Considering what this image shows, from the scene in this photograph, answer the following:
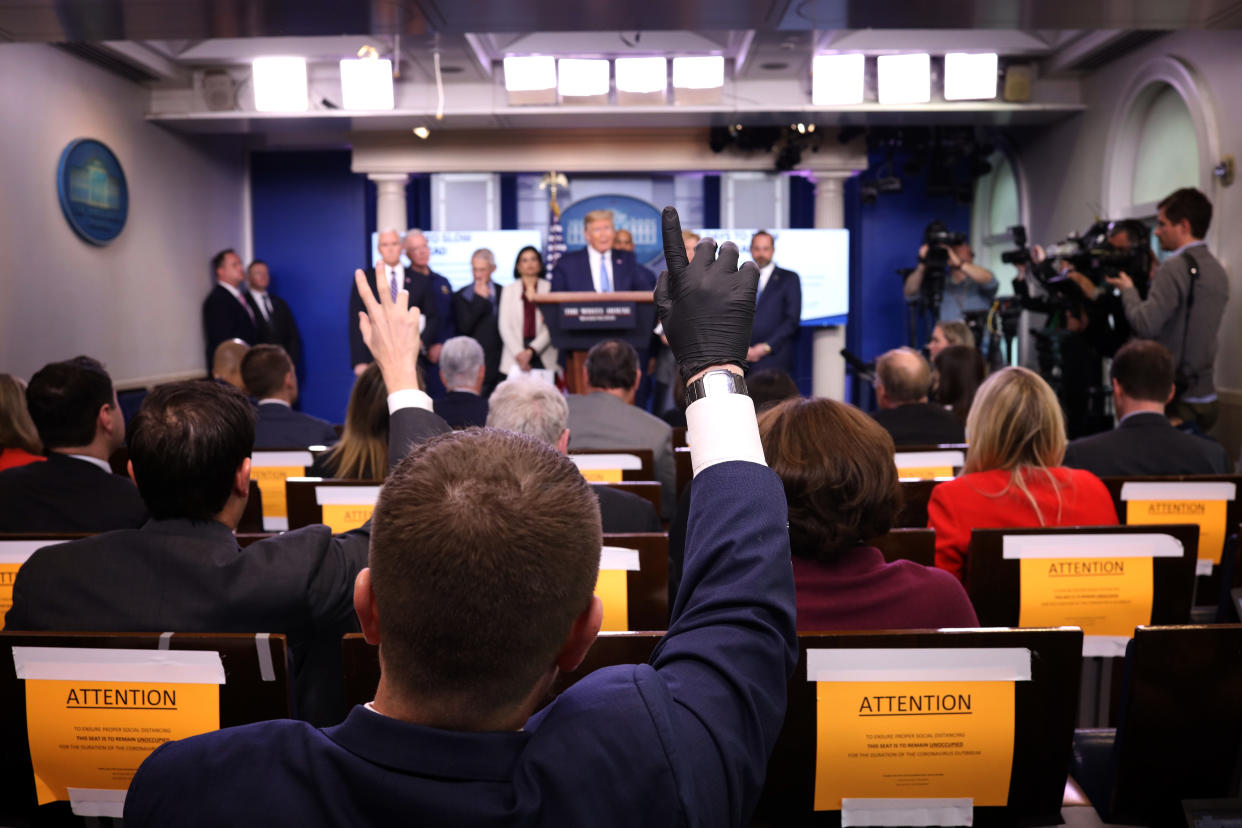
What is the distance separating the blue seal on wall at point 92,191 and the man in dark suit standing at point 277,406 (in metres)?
3.57

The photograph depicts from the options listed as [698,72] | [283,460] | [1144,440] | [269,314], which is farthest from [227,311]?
[1144,440]

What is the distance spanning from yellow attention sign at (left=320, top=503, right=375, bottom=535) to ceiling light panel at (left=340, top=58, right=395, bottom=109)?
488 centimetres

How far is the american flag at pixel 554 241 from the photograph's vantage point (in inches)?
354

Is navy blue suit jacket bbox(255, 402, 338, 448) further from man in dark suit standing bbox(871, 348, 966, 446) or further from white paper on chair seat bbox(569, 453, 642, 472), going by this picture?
man in dark suit standing bbox(871, 348, 966, 446)

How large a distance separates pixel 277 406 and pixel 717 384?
10.1 feet

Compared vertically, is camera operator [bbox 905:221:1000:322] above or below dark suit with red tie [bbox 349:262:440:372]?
above

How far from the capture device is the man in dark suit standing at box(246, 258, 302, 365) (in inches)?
332

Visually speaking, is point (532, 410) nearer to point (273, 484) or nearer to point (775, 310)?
point (273, 484)

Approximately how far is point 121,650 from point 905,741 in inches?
39.2

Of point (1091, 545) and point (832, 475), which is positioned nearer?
point (832, 475)

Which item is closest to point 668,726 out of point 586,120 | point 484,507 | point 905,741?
point 484,507

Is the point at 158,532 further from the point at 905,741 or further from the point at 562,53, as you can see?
the point at 562,53

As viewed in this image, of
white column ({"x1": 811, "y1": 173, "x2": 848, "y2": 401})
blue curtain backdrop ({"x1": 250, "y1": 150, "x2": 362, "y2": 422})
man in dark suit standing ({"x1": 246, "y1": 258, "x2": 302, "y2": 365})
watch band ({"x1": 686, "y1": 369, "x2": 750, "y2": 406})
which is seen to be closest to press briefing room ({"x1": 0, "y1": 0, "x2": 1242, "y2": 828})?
watch band ({"x1": 686, "y1": 369, "x2": 750, "y2": 406})

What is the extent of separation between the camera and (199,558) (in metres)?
1.45
